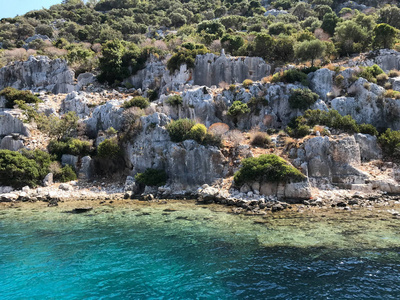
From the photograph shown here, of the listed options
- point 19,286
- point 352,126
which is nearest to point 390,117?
point 352,126

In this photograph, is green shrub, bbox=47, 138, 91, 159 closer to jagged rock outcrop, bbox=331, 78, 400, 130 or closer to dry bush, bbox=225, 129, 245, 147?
dry bush, bbox=225, 129, 245, 147

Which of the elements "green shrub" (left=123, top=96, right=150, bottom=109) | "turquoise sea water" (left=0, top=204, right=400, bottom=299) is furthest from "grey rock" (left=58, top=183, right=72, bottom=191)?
"green shrub" (left=123, top=96, right=150, bottom=109)

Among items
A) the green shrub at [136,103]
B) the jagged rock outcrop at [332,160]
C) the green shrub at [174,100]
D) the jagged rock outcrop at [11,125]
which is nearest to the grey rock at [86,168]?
the green shrub at [136,103]

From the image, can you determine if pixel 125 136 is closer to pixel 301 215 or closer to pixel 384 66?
pixel 301 215

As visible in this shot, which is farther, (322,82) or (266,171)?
(322,82)

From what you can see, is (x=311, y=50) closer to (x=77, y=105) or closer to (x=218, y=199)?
(x=218, y=199)

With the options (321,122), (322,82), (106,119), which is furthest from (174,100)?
(322,82)
